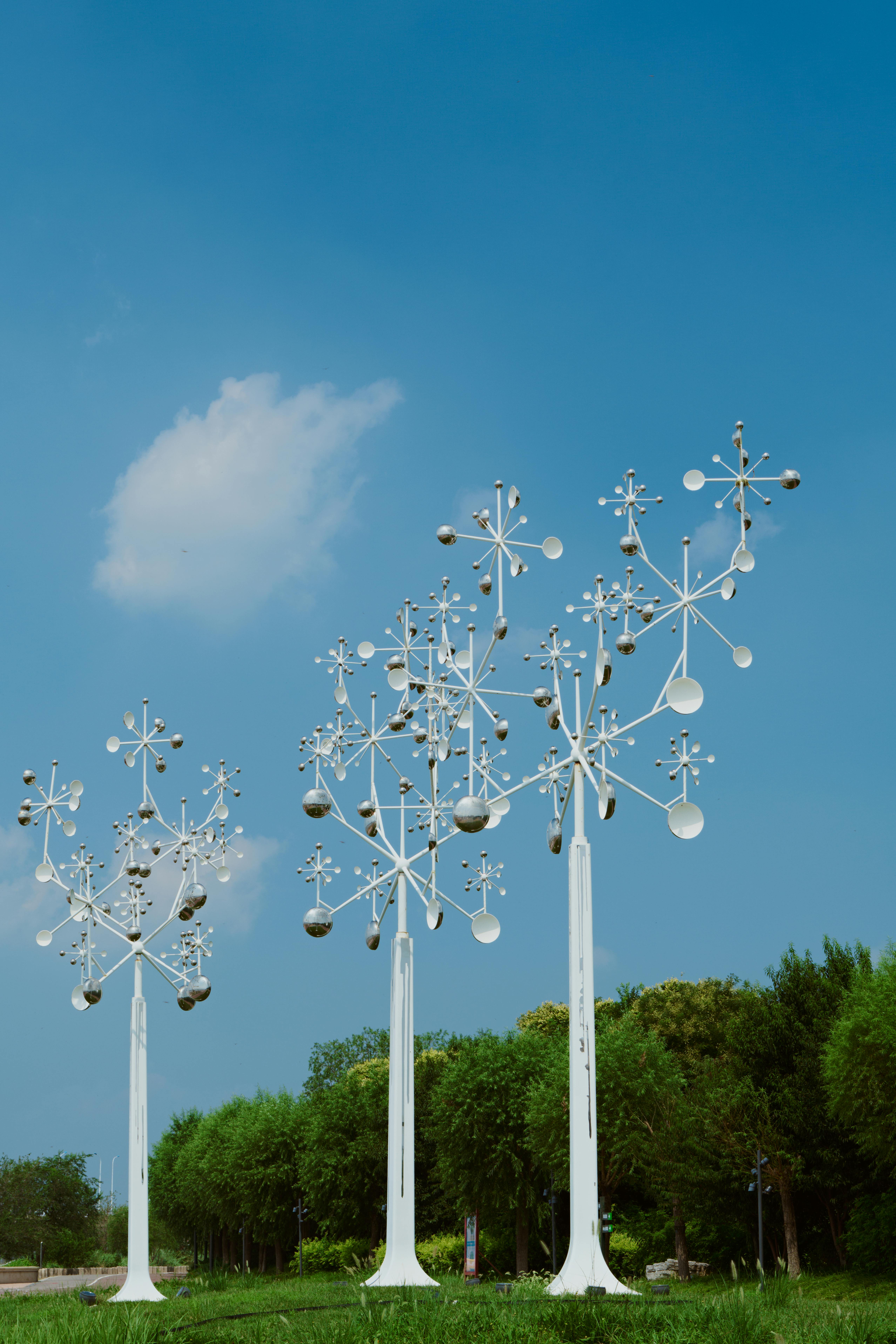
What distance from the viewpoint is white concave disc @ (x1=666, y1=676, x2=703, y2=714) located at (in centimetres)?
1532

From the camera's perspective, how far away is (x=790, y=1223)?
36.5 metres

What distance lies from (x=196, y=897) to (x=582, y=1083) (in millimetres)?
8645

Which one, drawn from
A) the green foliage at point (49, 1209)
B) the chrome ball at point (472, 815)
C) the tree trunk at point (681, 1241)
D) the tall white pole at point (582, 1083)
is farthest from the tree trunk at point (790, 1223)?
the green foliage at point (49, 1209)

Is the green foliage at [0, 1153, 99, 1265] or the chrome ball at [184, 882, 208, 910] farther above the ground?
the chrome ball at [184, 882, 208, 910]

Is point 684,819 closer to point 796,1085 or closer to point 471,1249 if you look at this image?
point 471,1249

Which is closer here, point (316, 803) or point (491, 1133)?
point (316, 803)

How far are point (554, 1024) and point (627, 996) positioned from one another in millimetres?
→ 6227

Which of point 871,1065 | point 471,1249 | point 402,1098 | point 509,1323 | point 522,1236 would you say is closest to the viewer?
point 509,1323

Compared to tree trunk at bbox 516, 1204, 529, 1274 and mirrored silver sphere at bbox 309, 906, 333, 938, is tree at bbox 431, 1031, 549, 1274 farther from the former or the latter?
mirrored silver sphere at bbox 309, 906, 333, 938

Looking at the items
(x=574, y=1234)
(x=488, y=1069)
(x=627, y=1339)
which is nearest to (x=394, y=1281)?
(x=574, y=1234)

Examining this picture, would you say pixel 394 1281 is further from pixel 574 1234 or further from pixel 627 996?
pixel 627 996

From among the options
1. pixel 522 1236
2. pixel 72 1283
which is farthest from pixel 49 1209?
pixel 522 1236

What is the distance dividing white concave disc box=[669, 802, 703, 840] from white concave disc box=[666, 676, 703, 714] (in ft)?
4.14

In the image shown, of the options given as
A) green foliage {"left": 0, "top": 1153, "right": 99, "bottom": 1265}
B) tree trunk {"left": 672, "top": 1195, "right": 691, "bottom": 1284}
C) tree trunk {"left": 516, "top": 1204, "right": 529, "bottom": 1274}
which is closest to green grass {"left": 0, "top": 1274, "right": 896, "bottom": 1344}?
tree trunk {"left": 516, "top": 1204, "right": 529, "bottom": 1274}
